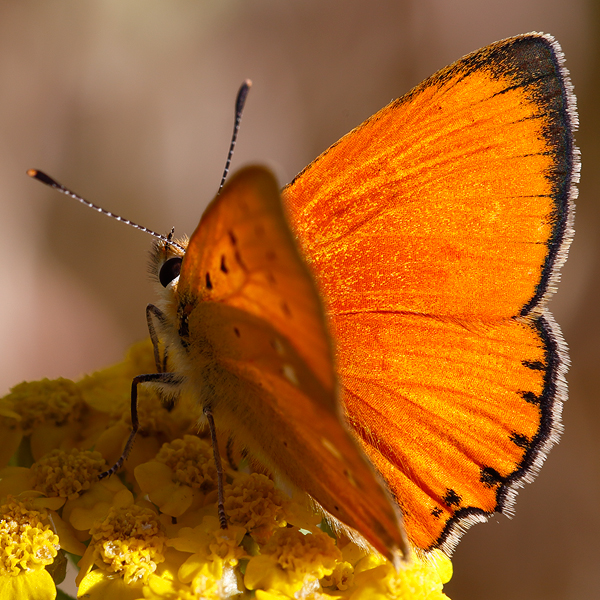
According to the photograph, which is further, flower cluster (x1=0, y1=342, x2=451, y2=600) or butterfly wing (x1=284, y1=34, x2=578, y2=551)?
butterfly wing (x1=284, y1=34, x2=578, y2=551)

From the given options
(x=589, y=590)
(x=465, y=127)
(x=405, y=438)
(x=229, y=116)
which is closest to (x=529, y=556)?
(x=589, y=590)

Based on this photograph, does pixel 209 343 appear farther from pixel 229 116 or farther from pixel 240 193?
pixel 229 116

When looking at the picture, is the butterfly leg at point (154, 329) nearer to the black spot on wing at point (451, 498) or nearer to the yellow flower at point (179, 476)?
the yellow flower at point (179, 476)

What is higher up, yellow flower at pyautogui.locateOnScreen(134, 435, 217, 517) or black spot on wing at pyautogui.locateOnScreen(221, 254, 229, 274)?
black spot on wing at pyautogui.locateOnScreen(221, 254, 229, 274)

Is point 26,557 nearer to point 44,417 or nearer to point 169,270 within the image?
point 44,417

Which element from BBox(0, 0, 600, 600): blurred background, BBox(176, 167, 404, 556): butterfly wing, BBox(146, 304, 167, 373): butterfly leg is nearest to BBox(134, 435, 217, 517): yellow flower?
BBox(176, 167, 404, 556): butterfly wing

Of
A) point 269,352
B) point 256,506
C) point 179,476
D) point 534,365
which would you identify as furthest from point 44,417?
point 534,365

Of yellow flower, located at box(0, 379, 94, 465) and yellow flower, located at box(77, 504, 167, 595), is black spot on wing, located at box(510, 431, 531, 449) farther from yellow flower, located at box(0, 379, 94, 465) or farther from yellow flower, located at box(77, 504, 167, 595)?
yellow flower, located at box(0, 379, 94, 465)

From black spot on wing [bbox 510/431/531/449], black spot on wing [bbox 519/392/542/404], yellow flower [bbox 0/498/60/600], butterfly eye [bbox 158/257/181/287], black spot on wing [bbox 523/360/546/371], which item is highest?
butterfly eye [bbox 158/257/181/287]
